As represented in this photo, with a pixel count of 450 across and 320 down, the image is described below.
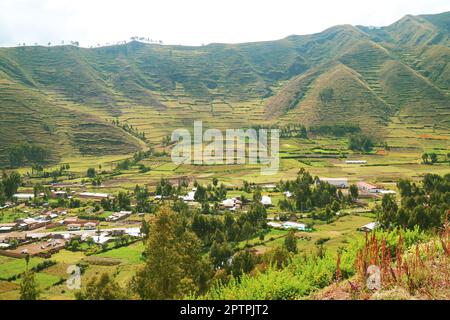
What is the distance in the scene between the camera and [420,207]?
4009 centimetres

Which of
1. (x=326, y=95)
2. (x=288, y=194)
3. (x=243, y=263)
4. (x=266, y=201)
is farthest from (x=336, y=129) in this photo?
(x=243, y=263)

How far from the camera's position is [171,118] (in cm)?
16750

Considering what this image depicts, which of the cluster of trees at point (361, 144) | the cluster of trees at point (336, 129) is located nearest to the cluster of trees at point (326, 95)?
the cluster of trees at point (336, 129)

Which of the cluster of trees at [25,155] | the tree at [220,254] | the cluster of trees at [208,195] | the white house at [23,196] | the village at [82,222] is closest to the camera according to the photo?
the tree at [220,254]

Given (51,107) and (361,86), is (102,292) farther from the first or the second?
(361,86)

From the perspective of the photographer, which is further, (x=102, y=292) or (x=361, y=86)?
(x=361, y=86)

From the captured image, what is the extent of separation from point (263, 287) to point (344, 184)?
69286mm

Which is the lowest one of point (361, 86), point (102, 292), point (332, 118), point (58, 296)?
point (58, 296)

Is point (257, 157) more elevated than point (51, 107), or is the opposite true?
point (51, 107)

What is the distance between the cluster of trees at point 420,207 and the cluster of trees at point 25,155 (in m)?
91.6

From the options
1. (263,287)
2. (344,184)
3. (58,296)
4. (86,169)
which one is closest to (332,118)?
(344,184)

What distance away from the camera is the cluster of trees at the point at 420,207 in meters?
38.3

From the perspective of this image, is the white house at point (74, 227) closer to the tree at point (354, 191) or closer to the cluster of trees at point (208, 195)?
the cluster of trees at point (208, 195)
